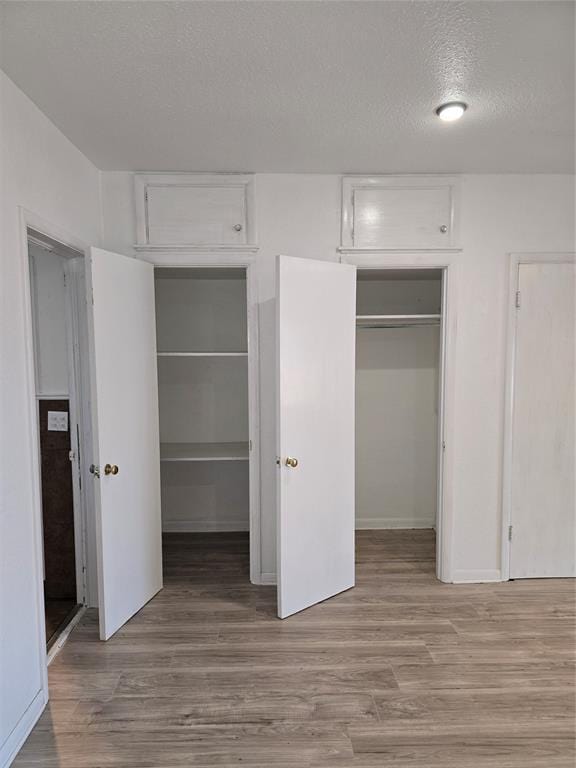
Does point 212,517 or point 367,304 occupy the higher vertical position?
point 367,304

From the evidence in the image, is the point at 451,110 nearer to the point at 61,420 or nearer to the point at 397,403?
the point at 397,403

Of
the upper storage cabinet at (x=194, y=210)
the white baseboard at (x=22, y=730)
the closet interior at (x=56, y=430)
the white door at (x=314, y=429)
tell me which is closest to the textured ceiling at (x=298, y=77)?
the upper storage cabinet at (x=194, y=210)

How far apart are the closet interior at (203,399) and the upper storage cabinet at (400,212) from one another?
1.15m

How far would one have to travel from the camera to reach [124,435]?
8.34 ft

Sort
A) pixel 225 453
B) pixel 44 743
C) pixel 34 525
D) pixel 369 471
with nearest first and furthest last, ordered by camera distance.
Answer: pixel 44 743 → pixel 34 525 → pixel 225 453 → pixel 369 471

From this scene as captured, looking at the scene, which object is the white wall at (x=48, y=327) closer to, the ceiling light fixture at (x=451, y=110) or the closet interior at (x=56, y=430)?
the closet interior at (x=56, y=430)

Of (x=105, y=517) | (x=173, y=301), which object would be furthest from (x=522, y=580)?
(x=173, y=301)

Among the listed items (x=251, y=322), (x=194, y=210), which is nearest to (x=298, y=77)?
(x=194, y=210)

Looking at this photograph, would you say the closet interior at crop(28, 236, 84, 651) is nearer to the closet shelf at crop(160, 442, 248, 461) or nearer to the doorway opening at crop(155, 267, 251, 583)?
the closet shelf at crop(160, 442, 248, 461)

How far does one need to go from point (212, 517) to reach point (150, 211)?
2542 millimetres

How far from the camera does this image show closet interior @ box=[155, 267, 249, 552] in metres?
3.81

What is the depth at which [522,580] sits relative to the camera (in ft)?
9.96

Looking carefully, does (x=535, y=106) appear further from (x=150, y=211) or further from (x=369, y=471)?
(x=369, y=471)

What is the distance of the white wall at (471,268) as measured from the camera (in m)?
2.84
